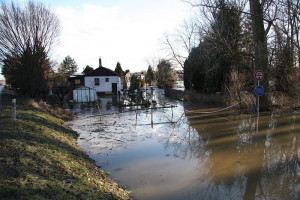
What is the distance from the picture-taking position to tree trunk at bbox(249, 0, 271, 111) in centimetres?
1495

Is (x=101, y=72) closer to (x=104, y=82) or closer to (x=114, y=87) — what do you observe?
(x=104, y=82)

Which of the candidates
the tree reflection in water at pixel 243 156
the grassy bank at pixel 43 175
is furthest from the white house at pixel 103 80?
the grassy bank at pixel 43 175

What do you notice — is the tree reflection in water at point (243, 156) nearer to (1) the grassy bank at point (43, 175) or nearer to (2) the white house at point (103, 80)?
(1) the grassy bank at point (43, 175)

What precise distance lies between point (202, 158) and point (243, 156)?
4.34 ft

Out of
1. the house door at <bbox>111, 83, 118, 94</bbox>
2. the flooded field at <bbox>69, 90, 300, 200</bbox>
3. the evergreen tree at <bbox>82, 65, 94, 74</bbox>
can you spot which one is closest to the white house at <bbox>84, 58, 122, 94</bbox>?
the house door at <bbox>111, 83, 118, 94</bbox>

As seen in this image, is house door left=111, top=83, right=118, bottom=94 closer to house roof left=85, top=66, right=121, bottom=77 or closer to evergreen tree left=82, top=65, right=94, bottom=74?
house roof left=85, top=66, right=121, bottom=77

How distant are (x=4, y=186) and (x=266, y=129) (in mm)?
10658

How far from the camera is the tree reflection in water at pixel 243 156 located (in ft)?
16.6

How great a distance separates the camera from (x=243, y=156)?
7254 millimetres

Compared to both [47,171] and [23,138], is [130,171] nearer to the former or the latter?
[47,171]

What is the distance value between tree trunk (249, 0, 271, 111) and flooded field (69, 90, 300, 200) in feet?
10.8

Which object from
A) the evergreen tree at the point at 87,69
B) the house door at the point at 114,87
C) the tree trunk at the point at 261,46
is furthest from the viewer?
the evergreen tree at the point at 87,69

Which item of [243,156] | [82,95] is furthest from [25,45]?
[243,156]

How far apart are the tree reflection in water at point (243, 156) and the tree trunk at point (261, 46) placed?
10.2ft
